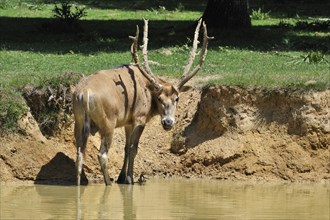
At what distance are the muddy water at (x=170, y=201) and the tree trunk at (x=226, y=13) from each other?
28.2 ft

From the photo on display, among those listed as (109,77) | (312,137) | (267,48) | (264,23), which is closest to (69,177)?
(109,77)

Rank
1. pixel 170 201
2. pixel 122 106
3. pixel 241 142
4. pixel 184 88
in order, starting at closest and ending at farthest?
pixel 170 201 → pixel 122 106 → pixel 184 88 → pixel 241 142

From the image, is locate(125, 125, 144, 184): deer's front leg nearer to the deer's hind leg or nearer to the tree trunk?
the deer's hind leg

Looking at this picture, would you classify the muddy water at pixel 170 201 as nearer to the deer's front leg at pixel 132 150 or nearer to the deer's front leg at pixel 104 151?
the deer's front leg at pixel 132 150

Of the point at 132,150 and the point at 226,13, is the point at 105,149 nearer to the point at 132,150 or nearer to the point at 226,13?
the point at 132,150

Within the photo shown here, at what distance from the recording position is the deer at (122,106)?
15.4 metres

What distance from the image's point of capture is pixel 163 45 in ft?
77.1

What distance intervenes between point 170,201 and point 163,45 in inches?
352

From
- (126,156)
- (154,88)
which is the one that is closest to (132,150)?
(126,156)

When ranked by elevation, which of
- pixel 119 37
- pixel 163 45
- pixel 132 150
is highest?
pixel 119 37

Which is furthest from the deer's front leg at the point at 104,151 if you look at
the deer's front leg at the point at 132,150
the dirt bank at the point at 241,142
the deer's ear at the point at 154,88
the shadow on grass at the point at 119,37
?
the shadow on grass at the point at 119,37

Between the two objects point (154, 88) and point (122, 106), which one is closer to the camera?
point (122, 106)

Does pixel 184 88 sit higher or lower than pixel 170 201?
higher

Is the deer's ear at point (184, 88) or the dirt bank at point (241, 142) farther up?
the deer's ear at point (184, 88)
